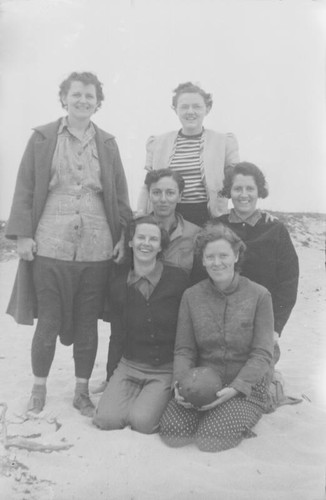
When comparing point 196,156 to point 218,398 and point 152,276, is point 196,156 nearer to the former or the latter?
point 152,276

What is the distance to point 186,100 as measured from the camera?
3.39m

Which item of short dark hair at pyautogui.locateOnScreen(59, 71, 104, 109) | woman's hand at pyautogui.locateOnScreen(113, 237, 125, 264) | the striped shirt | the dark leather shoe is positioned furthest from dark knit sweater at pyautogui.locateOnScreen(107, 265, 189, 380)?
short dark hair at pyautogui.locateOnScreen(59, 71, 104, 109)

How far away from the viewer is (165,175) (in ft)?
10.7

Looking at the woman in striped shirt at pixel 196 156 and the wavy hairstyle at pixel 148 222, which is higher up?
the woman in striped shirt at pixel 196 156

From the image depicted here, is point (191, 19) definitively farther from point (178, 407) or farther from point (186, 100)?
point (178, 407)


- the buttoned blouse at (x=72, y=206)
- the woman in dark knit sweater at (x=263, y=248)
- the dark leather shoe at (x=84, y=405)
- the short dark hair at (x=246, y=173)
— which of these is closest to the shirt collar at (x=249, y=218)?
the woman in dark knit sweater at (x=263, y=248)

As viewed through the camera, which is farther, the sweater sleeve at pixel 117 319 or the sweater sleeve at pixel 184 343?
the sweater sleeve at pixel 117 319

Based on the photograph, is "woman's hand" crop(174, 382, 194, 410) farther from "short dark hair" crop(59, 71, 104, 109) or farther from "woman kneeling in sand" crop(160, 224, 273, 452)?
"short dark hair" crop(59, 71, 104, 109)

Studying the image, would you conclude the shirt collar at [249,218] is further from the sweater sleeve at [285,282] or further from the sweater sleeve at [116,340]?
the sweater sleeve at [116,340]

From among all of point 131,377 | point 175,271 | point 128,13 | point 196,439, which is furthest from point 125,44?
point 196,439

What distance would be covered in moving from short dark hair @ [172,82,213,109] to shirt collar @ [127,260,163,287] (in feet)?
3.68

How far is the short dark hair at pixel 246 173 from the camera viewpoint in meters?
3.24

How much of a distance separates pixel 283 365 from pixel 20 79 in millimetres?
2993

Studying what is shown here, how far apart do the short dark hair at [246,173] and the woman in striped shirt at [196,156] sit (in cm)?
9
